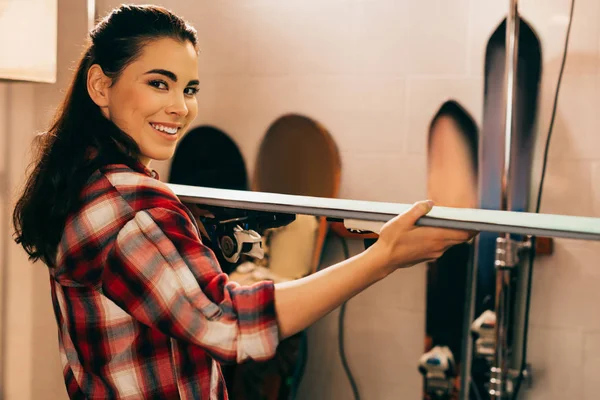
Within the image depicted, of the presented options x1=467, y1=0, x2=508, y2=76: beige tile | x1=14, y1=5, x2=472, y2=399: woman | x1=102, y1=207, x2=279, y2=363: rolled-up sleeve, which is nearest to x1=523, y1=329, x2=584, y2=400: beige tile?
x1=467, y1=0, x2=508, y2=76: beige tile

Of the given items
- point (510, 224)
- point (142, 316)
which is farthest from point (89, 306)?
point (510, 224)

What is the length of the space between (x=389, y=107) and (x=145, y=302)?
3.89 ft

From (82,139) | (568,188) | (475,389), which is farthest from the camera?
(475,389)

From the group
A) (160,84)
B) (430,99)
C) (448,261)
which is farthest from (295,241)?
(160,84)

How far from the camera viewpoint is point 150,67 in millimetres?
1128

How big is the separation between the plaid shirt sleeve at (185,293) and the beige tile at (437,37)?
3.75ft

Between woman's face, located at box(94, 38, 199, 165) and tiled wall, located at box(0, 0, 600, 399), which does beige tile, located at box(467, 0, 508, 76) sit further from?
woman's face, located at box(94, 38, 199, 165)

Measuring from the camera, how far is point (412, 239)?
89 cm

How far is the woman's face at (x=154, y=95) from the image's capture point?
113 centimetres

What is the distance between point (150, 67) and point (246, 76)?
3.45 feet

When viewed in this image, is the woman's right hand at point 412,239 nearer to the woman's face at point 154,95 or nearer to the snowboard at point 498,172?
the woman's face at point 154,95

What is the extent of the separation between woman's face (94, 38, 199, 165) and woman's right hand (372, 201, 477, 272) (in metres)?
0.42

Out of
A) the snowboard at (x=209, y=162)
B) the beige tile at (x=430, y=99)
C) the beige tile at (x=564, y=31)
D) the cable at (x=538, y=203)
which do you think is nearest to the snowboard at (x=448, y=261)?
the beige tile at (x=430, y=99)

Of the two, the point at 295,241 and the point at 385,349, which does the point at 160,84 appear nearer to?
the point at 295,241
